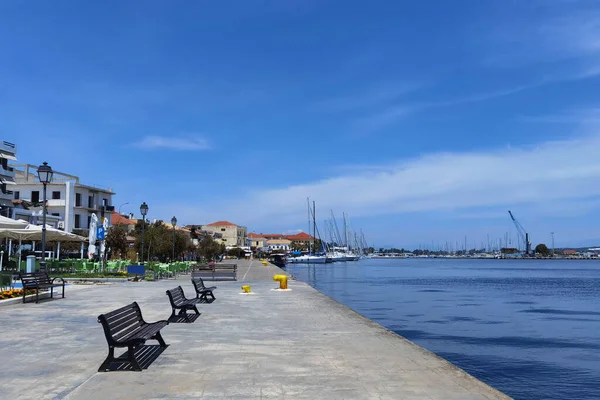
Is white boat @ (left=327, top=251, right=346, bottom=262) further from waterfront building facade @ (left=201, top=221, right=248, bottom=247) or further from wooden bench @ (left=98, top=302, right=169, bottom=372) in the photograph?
wooden bench @ (left=98, top=302, right=169, bottom=372)

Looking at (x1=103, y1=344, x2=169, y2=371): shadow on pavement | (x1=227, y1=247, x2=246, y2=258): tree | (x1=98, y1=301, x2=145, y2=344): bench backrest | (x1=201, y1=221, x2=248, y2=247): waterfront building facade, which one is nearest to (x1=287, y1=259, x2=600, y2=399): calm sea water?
(x1=103, y1=344, x2=169, y2=371): shadow on pavement

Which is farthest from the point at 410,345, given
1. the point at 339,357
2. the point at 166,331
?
the point at 166,331

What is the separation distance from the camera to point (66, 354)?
9242mm

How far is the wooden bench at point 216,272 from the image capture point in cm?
3359

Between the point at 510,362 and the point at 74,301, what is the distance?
13.3 m

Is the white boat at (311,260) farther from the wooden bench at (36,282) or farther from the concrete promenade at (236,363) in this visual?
the concrete promenade at (236,363)

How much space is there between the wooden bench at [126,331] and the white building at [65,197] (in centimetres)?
6206

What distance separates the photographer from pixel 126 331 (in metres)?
8.59

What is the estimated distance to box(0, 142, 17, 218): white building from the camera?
5678 cm

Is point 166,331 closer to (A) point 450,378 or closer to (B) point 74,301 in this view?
(A) point 450,378

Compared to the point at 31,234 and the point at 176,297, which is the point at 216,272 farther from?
the point at 176,297

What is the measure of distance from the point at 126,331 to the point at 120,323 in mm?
200

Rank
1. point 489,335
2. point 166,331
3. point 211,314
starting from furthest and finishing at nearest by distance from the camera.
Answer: point 489,335, point 211,314, point 166,331

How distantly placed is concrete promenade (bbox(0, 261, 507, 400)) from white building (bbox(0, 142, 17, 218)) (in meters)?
46.5
